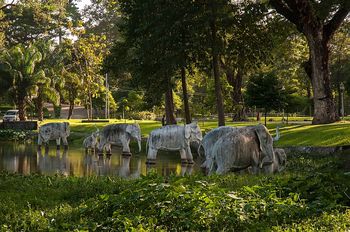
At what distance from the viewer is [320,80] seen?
25547mm

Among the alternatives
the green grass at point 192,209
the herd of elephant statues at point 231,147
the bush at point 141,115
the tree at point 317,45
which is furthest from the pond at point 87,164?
the bush at point 141,115

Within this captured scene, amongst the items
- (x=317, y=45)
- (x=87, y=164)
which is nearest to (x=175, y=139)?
(x=87, y=164)

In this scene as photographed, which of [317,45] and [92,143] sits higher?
[317,45]

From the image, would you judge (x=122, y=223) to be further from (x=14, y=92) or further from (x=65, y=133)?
(x=14, y=92)

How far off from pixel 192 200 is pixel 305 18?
20.3m

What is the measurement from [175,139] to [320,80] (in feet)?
A: 29.7

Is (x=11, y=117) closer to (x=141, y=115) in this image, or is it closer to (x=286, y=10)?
(x=141, y=115)

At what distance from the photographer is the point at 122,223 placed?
6.25 metres

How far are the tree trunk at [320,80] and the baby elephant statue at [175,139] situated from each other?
7676 mm

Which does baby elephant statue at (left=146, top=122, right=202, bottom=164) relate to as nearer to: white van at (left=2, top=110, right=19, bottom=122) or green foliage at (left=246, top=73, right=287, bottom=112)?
green foliage at (left=246, top=73, right=287, bottom=112)

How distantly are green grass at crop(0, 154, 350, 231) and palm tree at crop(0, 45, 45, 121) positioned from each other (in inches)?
1519

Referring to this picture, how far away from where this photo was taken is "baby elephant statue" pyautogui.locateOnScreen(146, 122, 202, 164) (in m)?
21.1

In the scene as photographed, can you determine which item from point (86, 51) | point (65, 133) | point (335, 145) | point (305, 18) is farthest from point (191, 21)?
point (86, 51)

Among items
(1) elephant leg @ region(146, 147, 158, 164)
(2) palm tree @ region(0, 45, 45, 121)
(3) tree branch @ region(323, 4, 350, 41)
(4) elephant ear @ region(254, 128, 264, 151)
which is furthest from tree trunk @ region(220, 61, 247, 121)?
(4) elephant ear @ region(254, 128, 264, 151)
